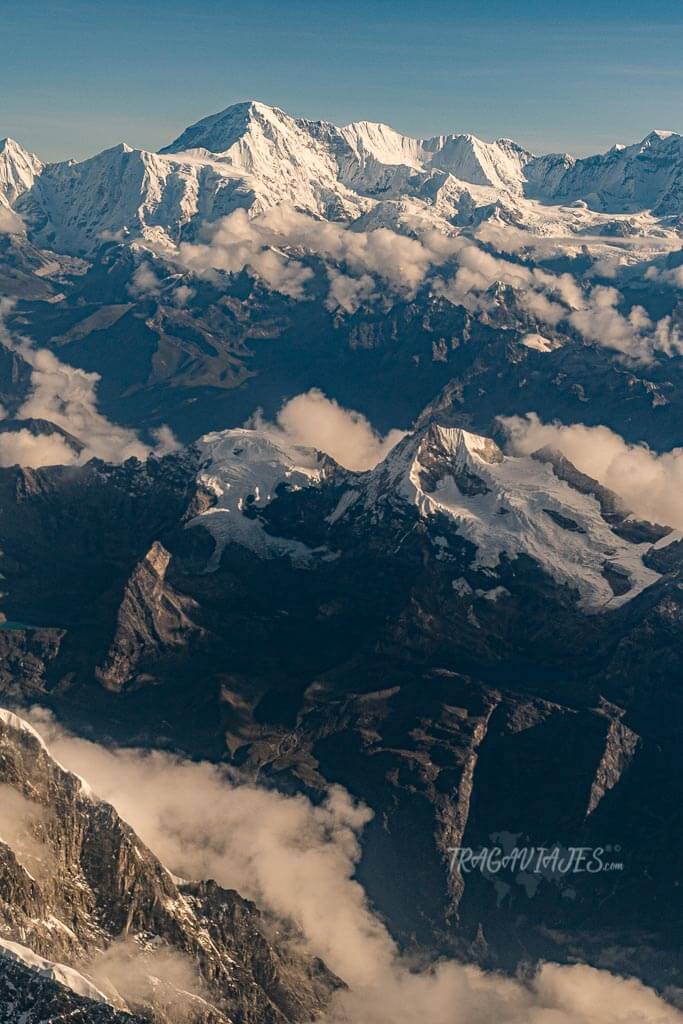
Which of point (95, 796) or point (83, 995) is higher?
point (95, 796)

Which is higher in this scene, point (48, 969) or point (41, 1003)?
point (48, 969)

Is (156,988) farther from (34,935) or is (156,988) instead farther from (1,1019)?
(1,1019)

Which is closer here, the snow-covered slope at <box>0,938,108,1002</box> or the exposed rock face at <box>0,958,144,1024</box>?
the exposed rock face at <box>0,958,144,1024</box>

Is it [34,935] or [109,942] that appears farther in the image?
[109,942]

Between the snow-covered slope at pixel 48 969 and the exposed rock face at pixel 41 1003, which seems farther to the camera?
the snow-covered slope at pixel 48 969

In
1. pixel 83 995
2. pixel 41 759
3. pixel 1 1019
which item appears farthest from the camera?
pixel 41 759

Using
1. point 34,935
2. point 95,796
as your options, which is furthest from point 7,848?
point 95,796

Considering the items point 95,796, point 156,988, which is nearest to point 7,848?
point 95,796

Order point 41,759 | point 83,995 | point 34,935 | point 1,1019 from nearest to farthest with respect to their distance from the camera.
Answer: point 1,1019
point 83,995
point 34,935
point 41,759

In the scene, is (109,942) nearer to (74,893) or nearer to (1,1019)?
(74,893)
